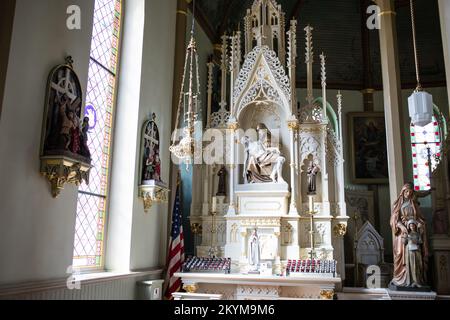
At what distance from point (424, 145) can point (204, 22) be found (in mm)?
9052

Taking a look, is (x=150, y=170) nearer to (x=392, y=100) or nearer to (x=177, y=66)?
(x=177, y=66)

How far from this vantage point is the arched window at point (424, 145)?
1509 cm

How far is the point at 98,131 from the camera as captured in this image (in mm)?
7469

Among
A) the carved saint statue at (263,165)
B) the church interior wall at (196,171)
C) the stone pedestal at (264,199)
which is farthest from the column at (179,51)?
the stone pedestal at (264,199)

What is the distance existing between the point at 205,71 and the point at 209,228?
507 centimetres

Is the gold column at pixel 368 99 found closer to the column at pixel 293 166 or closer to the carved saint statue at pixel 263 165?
the column at pixel 293 166

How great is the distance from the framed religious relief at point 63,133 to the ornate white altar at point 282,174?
169 inches

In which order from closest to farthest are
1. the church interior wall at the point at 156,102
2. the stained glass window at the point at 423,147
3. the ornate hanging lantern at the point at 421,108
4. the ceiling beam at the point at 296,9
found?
the ornate hanging lantern at the point at 421,108 < the church interior wall at the point at 156,102 < the stained glass window at the point at 423,147 < the ceiling beam at the point at 296,9

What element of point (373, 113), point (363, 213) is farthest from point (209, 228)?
point (373, 113)

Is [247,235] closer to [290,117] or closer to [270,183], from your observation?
[270,183]

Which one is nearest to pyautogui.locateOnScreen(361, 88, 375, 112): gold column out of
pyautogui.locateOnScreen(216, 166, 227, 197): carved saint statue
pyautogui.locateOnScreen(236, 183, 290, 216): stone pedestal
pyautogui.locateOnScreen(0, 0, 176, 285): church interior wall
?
pyautogui.locateOnScreen(236, 183, 290, 216): stone pedestal

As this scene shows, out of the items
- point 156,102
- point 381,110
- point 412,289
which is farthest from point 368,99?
point 156,102

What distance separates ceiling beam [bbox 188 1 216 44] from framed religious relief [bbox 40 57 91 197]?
6.47 meters

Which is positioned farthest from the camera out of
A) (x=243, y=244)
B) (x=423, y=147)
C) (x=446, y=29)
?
(x=423, y=147)
